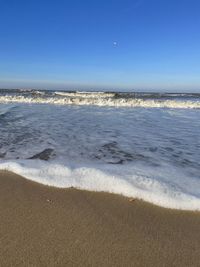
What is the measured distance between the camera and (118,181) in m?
3.68

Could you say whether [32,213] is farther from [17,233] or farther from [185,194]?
[185,194]

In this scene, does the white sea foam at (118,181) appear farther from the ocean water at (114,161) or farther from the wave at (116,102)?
the wave at (116,102)

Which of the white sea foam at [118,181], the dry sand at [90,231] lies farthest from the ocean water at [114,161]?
the dry sand at [90,231]

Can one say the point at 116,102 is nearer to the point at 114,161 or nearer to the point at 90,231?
the point at 114,161

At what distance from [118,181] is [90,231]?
1.14m

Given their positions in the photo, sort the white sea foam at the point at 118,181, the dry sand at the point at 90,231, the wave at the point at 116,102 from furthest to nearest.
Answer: the wave at the point at 116,102 → the white sea foam at the point at 118,181 → the dry sand at the point at 90,231

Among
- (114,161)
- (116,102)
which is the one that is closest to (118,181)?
(114,161)

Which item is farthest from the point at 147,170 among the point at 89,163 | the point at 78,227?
the point at 78,227

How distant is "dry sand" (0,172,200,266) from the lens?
224cm

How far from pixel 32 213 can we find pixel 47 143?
3.27m

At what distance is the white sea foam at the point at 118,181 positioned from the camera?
10.8ft

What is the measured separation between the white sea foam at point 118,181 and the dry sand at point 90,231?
0.16 metres

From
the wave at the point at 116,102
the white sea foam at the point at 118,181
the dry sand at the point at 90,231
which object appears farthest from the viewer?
the wave at the point at 116,102

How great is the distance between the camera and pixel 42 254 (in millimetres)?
2252
